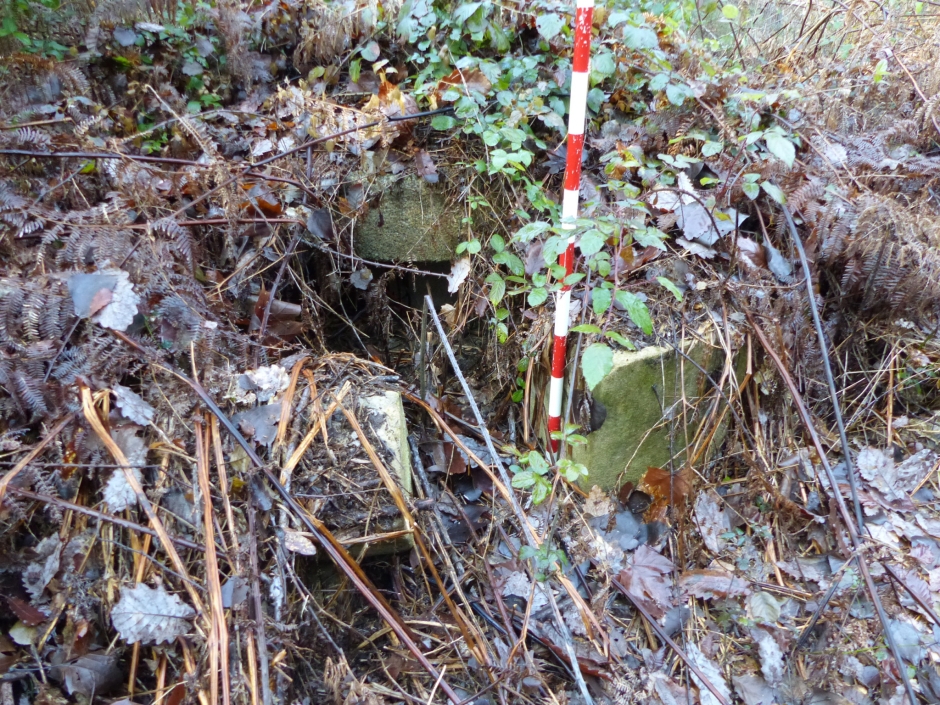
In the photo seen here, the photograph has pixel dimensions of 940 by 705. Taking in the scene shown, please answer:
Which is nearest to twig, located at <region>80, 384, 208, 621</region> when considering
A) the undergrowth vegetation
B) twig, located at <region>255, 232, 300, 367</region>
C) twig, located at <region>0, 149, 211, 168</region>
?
the undergrowth vegetation

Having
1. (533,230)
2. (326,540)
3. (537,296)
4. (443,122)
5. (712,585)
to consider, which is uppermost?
(443,122)

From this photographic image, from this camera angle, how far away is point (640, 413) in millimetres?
2244

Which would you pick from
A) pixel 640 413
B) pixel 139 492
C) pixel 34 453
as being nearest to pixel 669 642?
pixel 640 413

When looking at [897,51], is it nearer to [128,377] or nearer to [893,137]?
[893,137]

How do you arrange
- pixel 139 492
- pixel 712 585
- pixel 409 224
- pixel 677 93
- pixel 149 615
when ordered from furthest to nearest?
pixel 409 224 < pixel 677 93 < pixel 712 585 < pixel 139 492 < pixel 149 615

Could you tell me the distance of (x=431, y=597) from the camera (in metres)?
1.99

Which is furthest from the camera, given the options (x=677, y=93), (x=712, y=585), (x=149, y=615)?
(x=677, y=93)

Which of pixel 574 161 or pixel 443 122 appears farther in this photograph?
pixel 443 122

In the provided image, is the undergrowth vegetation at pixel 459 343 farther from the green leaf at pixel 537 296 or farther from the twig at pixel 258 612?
the green leaf at pixel 537 296

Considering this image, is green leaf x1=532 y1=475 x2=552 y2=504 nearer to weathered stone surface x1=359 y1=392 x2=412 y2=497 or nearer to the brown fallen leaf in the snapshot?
weathered stone surface x1=359 y1=392 x2=412 y2=497

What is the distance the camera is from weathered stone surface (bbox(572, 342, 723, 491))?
85.0 inches

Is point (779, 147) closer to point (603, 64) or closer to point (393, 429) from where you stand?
point (603, 64)

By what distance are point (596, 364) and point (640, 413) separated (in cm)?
68

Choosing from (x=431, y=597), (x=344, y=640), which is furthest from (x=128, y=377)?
(x=431, y=597)
